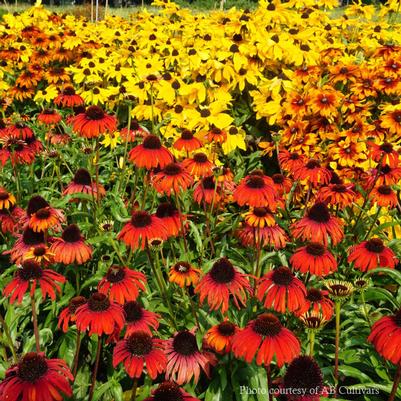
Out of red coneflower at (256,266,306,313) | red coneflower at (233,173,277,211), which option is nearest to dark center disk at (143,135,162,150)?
red coneflower at (233,173,277,211)

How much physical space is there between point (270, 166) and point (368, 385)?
2.59m

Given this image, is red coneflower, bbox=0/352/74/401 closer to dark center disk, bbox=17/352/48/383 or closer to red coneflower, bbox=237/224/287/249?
dark center disk, bbox=17/352/48/383

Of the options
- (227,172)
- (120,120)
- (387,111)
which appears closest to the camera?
(227,172)

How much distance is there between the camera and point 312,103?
12.6 feet

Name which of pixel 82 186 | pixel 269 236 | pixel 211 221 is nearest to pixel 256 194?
pixel 269 236

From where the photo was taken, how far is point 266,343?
174cm

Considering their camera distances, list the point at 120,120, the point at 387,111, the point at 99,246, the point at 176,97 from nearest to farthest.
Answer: the point at 99,246 < the point at 387,111 < the point at 176,97 < the point at 120,120

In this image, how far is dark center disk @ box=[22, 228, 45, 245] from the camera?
2.58m

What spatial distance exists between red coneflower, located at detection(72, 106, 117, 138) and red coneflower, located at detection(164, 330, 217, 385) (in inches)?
50.3

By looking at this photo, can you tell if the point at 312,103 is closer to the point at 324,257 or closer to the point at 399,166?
the point at 399,166

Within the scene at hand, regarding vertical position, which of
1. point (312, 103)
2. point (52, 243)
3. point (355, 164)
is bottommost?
point (52, 243)

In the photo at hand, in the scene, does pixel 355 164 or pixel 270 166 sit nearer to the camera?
pixel 355 164

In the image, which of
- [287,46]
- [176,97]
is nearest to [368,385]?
[176,97]

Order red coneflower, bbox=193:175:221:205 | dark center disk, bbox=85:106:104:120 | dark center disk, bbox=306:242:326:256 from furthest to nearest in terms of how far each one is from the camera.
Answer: red coneflower, bbox=193:175:221:205 < dark center disk, bbox=85:106:104:120 < dark center disk, bbox=306:242:326:256
